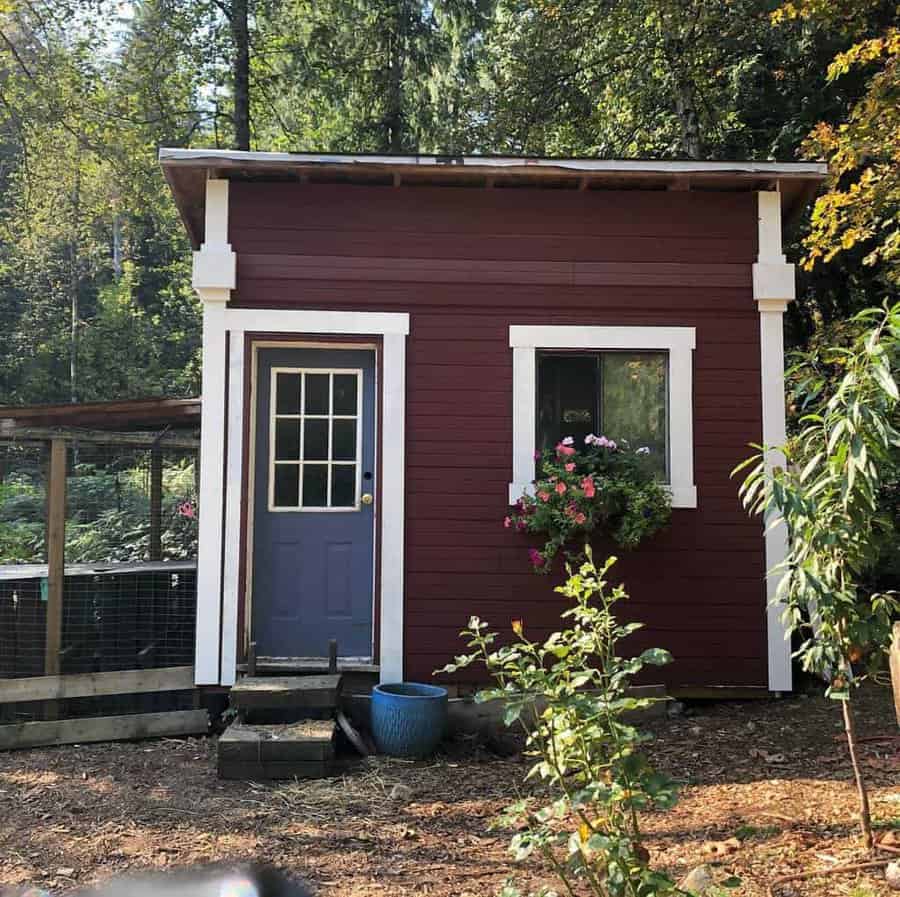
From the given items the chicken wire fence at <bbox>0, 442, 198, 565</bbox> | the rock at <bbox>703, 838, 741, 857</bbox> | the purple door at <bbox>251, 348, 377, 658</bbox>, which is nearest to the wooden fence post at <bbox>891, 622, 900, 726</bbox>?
the rock at <bbox>703, 838, 741, 857</bbox>

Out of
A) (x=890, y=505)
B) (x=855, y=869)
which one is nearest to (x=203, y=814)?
(x=855, y=869)

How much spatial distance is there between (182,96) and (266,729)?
13976 millimetres

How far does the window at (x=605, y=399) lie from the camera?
20.1ft

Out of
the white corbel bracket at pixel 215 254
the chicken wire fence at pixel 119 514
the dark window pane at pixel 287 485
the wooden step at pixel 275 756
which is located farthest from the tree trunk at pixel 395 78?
the wooden step at pixel 275 756

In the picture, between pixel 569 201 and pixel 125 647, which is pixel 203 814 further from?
pixel 569 201

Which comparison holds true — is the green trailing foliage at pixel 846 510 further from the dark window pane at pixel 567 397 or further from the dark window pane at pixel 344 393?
the dark window pane at pixel 344 393

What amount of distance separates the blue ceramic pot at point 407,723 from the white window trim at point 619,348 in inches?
65.2

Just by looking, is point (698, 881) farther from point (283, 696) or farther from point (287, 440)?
point (287, 440)

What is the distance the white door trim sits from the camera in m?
5.81

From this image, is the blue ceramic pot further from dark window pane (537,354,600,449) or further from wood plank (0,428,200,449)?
wood plank (0,428,200,449)

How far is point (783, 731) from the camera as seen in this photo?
5.39m

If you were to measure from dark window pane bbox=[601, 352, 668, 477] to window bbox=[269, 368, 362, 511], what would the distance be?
1847 millimetres

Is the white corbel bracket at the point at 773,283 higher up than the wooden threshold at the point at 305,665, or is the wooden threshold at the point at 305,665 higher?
the white corbel bracket at the point at 773,283

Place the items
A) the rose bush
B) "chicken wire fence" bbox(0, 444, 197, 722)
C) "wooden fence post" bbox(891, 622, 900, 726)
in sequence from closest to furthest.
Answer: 1. "wooden fence post" bbox(891, 622, 900, 726)
2. the rose bush
3. "chicken wire fence" bbox(0, 444, 197, 722)
